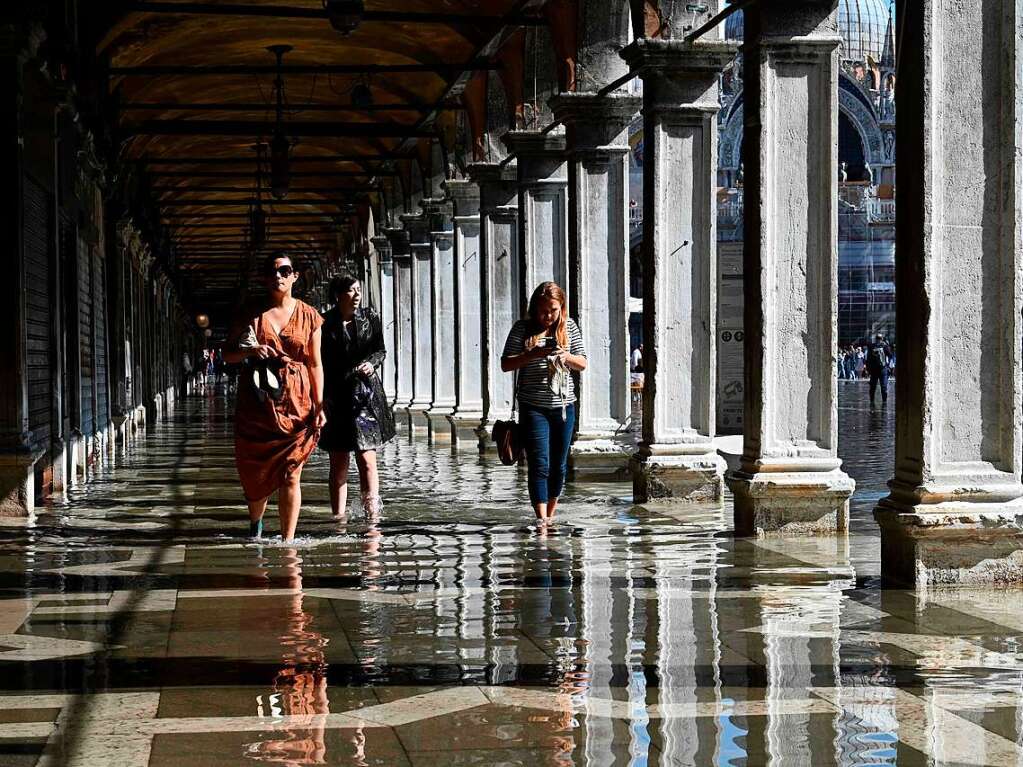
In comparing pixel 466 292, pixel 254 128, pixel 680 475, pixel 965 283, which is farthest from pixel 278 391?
pixel 466 292

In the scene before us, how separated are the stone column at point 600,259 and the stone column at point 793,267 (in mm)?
4873

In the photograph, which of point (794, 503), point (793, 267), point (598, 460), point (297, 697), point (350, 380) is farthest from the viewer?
point (598, 460)

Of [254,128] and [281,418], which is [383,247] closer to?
[254,128]

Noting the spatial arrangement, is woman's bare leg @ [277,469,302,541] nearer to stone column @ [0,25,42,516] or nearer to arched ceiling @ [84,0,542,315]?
stone column @ [0,25,42,516]

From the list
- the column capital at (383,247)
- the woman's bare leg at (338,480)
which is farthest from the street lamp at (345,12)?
the column capital at (383,247)

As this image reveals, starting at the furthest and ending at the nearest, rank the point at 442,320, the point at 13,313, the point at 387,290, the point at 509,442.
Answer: the point at 387,290
the point at 442,320
the point at 13,313
the point at 509,442

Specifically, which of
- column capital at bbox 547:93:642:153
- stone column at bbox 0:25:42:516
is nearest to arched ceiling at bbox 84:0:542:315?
column capital at bbox 547:93:642:153

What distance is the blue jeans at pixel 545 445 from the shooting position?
10.4 m

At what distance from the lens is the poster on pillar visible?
12.0 m

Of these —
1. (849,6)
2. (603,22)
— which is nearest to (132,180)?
(603,22)

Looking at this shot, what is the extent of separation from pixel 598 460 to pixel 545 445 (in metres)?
4.29

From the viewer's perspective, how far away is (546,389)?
34.2ft

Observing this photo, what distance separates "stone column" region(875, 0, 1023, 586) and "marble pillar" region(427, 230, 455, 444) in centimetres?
1918

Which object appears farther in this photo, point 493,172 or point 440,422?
point 440,422
